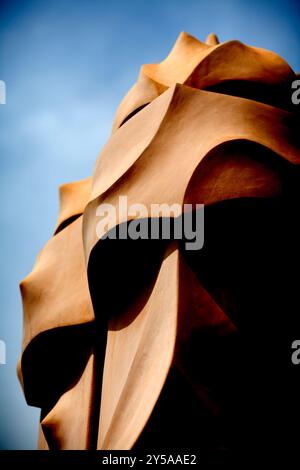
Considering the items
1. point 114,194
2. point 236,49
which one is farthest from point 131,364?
point 236,49

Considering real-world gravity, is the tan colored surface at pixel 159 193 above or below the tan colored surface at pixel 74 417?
above

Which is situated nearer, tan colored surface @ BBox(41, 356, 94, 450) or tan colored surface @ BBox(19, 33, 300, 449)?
tan colored surface @ BBox(19, 33, 300, 449)

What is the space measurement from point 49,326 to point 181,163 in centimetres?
244

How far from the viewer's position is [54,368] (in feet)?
20.3

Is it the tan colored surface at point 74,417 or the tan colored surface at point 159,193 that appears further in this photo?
the tan colored surface at point 74,417

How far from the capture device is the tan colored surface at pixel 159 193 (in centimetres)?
425

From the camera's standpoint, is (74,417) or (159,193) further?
(74,417)

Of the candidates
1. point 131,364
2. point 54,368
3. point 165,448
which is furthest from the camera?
point 54,368

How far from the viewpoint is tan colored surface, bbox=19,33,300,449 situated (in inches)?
167

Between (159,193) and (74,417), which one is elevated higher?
(159,193)

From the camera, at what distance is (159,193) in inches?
186

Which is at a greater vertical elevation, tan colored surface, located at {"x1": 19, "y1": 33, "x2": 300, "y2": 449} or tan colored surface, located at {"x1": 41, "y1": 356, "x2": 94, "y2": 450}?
tan colored surface, located at {"x1": 19, "y1": 33, "x2": 300, "y2": 449}
